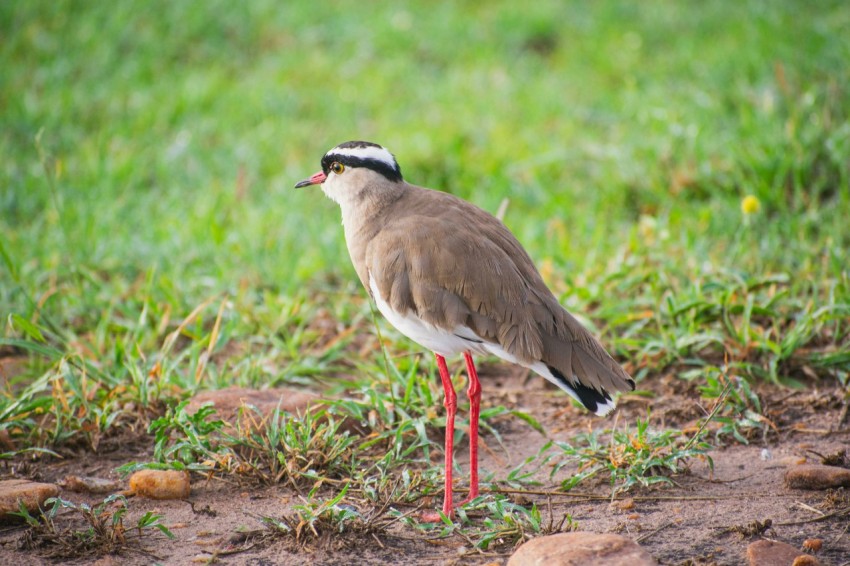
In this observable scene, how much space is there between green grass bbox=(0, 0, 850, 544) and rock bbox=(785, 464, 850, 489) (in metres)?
0.39

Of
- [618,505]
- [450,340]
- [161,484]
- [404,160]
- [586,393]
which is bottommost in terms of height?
[618,505]

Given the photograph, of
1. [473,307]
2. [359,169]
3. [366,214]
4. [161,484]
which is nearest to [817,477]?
[473,307]

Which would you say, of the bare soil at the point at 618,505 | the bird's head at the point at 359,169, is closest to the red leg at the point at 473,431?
the bare soil at the point at 618,505

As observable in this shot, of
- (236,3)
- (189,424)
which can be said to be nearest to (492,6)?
(236,3)

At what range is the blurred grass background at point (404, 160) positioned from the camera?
191 inches

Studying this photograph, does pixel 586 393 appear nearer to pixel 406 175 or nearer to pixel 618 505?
pixel 618 505

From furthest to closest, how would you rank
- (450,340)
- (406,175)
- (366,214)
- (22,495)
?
(406,175) → (366,214) → (450,340) → (22,495)

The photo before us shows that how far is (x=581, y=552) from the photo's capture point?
9.32 ft

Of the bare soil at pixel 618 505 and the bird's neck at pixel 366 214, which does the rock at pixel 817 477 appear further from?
the bird's neck at pixel 366 214

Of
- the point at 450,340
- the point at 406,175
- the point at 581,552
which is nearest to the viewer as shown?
the point at 581,552

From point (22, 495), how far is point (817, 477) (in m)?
2.91

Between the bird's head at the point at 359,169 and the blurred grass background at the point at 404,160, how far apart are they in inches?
40.1

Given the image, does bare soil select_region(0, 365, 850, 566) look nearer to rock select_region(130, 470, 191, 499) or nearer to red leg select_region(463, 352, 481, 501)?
rock select_region(130, 470, 191, 499)

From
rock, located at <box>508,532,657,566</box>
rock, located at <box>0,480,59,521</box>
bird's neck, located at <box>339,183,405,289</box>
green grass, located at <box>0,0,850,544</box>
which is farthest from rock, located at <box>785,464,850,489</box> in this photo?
rock, located at <box>0,480,59,521</box>
